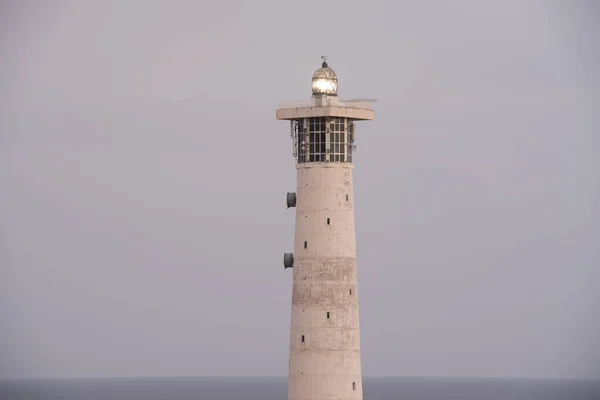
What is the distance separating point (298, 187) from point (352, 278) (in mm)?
4386

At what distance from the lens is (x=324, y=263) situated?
67.8 m

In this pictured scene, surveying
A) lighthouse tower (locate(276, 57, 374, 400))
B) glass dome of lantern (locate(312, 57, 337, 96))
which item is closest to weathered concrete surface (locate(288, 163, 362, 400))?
lighthouse tower (locate(276, 57, 374, 400))

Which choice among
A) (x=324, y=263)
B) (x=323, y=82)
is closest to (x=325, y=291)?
(x=324, y=263)

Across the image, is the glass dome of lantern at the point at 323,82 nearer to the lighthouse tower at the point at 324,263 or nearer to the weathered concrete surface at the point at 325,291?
the lighthouse tower at the point at 324,263

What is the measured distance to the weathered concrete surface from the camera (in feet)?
222

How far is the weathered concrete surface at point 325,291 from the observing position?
67.6 meters

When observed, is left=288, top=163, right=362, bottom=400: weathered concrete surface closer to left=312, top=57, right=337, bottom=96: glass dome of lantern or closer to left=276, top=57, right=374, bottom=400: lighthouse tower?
left=276, top=57, right=374, bottom=400: lighthouse tower

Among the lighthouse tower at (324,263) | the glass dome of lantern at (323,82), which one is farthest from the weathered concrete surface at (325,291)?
the glass dome of lantern at (323,82)

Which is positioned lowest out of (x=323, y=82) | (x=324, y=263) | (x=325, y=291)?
(x=325, y=291)

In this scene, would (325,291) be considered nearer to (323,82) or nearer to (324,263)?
(324,263)

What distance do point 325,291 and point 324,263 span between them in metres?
1.16

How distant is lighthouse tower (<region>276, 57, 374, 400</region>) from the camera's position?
67562 mm

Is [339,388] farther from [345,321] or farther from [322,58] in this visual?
[322,58]

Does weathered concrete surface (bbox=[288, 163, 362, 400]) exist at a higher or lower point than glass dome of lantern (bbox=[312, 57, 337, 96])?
lower
